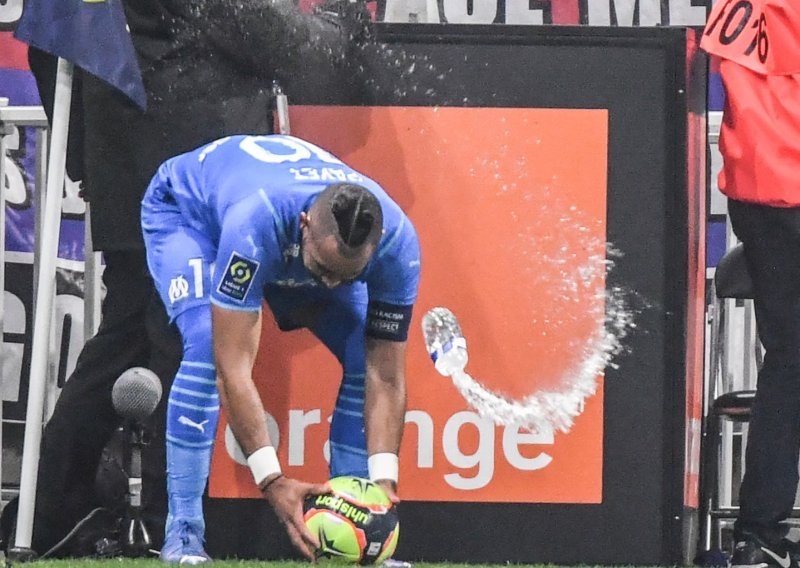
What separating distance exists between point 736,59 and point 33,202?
275 cm

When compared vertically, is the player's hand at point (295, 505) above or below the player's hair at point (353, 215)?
below

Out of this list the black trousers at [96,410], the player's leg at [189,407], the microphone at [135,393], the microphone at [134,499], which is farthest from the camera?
the black trousers at [96,410]

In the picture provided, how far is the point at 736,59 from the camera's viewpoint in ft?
16.0

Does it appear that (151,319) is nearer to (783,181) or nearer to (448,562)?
(448,562)

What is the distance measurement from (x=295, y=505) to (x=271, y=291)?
2.56 feet

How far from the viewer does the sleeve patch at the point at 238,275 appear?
4238 mm

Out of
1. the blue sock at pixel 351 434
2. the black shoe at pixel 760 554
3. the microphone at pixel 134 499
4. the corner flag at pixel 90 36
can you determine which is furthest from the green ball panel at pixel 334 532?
the corner flag at pixel 90 36

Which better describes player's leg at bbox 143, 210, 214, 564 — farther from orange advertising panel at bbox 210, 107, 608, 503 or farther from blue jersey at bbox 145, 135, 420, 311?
orange advertising panel at bbox 210, 107, 608, 503

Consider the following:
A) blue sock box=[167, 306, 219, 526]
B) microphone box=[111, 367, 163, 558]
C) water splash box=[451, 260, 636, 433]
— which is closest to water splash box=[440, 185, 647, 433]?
water splash box=[451, 260, 636, 433]

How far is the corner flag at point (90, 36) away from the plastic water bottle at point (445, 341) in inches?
45.2

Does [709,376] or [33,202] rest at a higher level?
[33,202]

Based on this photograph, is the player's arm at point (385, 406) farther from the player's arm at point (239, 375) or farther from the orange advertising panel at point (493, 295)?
the orange advertising panel at point (493, 295)

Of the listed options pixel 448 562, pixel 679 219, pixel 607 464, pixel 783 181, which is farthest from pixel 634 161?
pixel 448 562

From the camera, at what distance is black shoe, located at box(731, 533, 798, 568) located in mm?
4840
